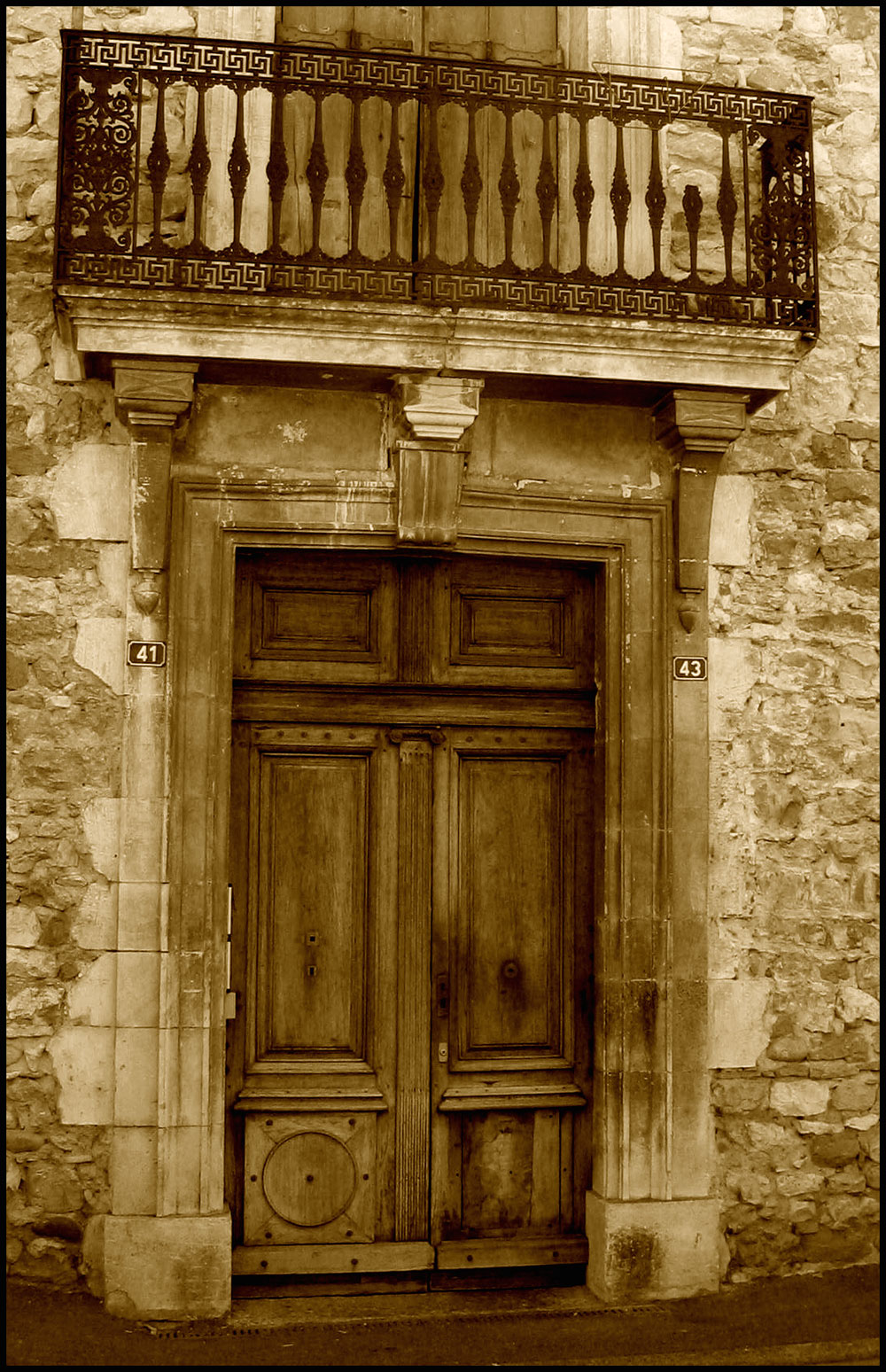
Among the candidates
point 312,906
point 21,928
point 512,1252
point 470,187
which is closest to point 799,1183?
point 512,1252

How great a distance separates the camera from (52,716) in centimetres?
483

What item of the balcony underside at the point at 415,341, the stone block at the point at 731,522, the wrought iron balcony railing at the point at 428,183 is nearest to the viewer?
the balcony underside at the point at 415,341

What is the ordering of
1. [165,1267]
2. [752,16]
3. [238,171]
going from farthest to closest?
[752,16]
[238,171]
[165,1267]

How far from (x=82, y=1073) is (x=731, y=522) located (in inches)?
127

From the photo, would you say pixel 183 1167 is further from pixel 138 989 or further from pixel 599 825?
pixel 599 825

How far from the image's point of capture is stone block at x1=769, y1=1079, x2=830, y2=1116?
5.13 m

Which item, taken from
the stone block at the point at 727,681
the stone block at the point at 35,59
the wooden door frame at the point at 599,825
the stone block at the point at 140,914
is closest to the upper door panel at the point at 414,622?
the wooden door frame at the point at 599,825

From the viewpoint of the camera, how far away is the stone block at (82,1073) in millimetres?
4727

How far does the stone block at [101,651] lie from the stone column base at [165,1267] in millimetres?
1902

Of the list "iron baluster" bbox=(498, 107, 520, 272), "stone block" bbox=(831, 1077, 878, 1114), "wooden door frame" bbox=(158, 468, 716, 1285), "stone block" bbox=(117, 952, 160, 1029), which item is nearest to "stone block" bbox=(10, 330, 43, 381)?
"wooden door frame" bbox=(158, 468, 716, 1285)

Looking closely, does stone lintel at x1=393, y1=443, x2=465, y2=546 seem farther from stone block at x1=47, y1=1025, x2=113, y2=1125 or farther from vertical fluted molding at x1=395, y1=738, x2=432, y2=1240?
stone block at x1=47, y1=1025, x2=113, y2=1125

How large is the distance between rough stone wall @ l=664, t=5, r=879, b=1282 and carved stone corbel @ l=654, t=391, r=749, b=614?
14cm

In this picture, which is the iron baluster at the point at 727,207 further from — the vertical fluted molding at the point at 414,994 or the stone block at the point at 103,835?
the stone block at the point at 103,835

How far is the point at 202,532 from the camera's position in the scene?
16.0 ft
